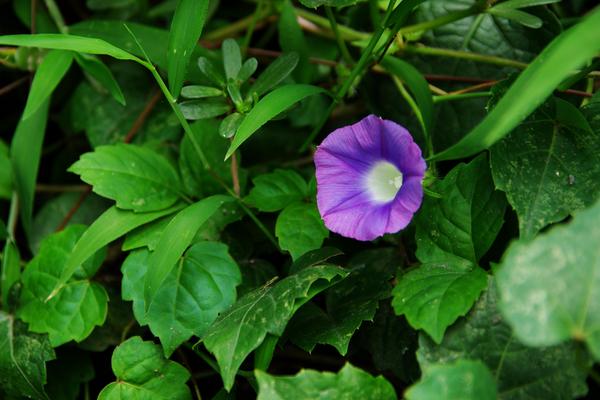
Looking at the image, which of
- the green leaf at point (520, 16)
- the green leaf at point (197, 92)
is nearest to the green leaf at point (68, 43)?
the green leaf at point (197, 92)

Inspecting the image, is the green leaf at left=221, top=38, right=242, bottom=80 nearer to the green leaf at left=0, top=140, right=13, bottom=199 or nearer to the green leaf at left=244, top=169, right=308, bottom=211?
the green leaf at left=244, top=169, right=308, bottom=211

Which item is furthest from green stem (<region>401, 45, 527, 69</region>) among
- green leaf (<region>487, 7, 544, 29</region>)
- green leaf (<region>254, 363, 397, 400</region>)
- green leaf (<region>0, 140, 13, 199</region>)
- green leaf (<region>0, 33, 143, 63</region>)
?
green leaf (<region>0, 140, 13, 199</region>)

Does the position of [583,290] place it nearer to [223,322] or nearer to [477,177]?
[477,177]

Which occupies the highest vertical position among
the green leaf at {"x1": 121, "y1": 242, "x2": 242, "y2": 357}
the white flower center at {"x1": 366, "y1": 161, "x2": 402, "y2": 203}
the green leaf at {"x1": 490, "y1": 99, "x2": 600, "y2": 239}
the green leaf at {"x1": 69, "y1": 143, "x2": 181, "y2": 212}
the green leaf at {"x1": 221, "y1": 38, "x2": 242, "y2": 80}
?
the green leaf at {"x1": 221, "y1": 38, "x2": 242, "y2": 80}

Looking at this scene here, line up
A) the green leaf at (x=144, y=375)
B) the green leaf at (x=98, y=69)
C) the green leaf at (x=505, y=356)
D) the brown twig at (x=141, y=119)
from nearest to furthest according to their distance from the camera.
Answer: the green leaf at (x=505, y=356) → the green leaf at (x=144, y=375) → the green leaf at (x=98, y=69) → the brown twig at (x=141, y=119)

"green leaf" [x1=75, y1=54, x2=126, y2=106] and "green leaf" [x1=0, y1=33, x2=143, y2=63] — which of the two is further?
"green leaf" [x1=75, y1=54, x2=126, y2=106]

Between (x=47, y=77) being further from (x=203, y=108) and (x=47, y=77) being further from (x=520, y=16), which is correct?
(x=520, y=16)

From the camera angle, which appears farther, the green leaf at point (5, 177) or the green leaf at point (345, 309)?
the green leaf at point (5, 177)

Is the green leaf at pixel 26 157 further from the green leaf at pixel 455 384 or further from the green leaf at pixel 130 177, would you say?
the green leaf at pixel 455 384
